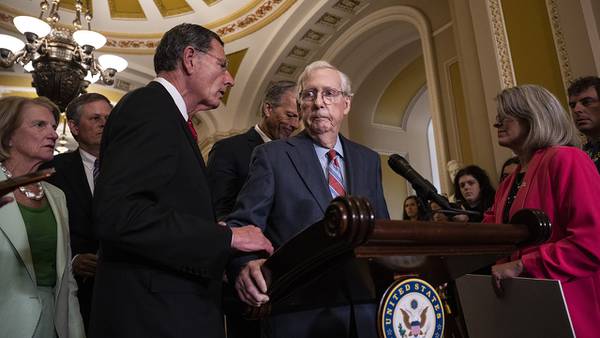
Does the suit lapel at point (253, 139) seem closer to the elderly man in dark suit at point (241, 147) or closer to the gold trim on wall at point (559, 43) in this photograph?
the elderly man in dark suit at point (241, 147)

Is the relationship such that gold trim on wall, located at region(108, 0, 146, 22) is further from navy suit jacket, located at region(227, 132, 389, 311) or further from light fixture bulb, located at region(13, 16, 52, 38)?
navy suit jacket, located at region(227, 132, 389, 311)

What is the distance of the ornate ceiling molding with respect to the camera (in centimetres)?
688

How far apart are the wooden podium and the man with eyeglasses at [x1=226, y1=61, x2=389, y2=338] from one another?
32 mm

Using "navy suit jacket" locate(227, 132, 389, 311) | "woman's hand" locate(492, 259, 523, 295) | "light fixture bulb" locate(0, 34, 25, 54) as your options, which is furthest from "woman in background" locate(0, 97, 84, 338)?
"light fixture bulb" locate(0, 34, 25, 54)

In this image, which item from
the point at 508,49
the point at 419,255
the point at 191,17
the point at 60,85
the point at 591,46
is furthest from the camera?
the point at 191,17

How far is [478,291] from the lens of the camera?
1051mm

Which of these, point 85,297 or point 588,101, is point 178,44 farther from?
point 588,101

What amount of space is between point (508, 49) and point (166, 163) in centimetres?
A: 319

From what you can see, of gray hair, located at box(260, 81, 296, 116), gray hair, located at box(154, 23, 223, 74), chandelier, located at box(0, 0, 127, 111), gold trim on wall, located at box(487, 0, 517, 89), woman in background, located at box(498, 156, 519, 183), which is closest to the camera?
gray hair, located at box(154, 23, 223, 74)

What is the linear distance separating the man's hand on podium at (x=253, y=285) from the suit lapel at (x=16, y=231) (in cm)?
89

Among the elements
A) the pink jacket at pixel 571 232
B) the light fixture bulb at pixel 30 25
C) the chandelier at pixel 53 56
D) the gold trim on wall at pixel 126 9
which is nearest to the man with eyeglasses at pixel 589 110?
the pink jacket at pixel 571 232

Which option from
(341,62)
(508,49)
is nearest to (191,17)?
(341,62)

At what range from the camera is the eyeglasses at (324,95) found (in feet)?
4.51

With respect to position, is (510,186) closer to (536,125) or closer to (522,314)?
(536,125)
